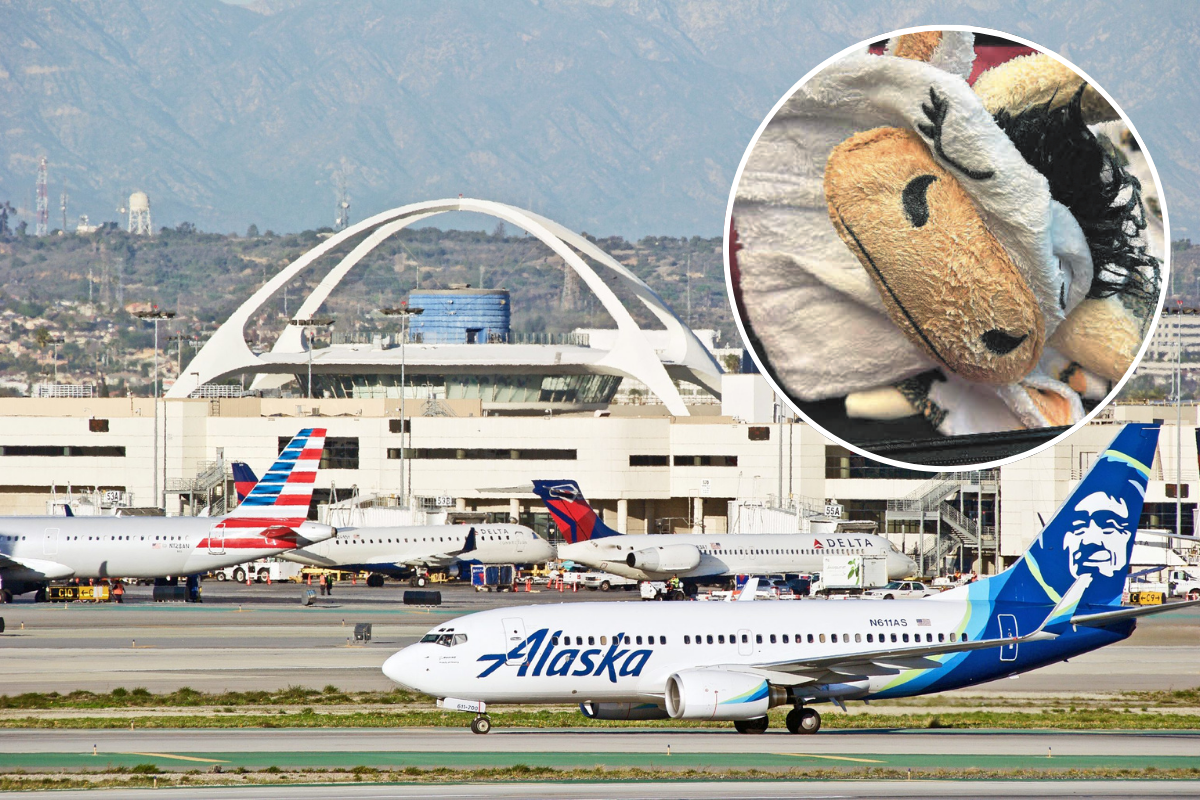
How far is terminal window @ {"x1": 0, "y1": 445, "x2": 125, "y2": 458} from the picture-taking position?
14112 cm

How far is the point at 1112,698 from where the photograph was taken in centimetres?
4838

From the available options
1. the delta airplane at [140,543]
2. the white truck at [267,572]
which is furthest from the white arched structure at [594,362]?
the delta airplane at [140,543]

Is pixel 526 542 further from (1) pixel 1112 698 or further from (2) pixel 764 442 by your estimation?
(1) pixel 1112 698

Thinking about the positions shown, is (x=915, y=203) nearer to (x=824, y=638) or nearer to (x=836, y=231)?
(x=836, y=231)

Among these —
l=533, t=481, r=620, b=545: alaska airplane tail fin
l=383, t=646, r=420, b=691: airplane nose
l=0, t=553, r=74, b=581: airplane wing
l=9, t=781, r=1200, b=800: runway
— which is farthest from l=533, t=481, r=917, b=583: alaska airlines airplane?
l=9, t=781, r=1200, b=800: runway

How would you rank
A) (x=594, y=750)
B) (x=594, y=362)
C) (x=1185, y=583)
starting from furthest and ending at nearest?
(x=594, y=362), (x=1185, y=583), (x=594, y=750)

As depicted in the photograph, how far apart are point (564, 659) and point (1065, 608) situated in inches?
485

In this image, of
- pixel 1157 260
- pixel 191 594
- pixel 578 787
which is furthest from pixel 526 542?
pixel 578 787

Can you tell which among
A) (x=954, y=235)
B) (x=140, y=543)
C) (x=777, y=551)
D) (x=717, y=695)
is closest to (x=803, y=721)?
(x=717, y=695)

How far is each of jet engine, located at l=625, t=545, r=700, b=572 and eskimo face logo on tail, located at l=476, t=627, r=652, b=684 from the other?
56.3 m

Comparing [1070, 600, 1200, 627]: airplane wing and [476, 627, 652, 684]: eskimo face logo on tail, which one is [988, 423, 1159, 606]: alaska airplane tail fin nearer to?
[1070, 600, 1200, 627]: airplane wing

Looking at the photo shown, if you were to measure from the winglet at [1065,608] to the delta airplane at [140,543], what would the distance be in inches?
1938

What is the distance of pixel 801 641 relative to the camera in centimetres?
3844

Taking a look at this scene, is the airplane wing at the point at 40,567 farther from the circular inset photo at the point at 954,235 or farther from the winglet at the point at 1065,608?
the winglet at the point at 1065,608
